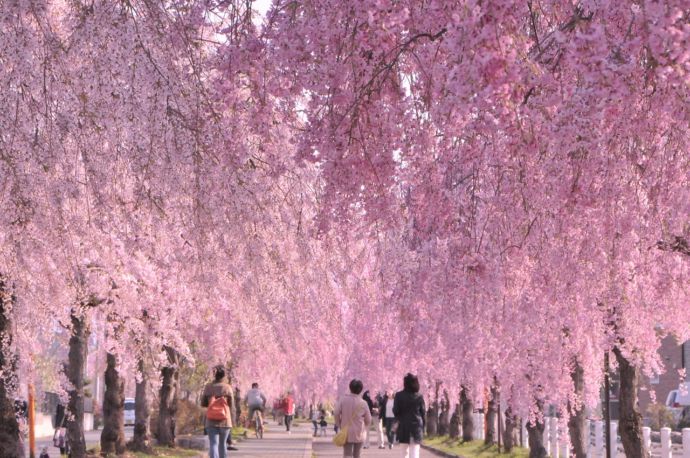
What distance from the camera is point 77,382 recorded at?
2367 cm

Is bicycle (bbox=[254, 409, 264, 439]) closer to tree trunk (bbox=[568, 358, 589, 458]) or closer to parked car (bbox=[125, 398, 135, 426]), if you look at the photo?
tree trunk (bbox=[568, 358, 589, 458])

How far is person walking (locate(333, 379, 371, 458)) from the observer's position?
62.6 ft

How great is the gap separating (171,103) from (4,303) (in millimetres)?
9196

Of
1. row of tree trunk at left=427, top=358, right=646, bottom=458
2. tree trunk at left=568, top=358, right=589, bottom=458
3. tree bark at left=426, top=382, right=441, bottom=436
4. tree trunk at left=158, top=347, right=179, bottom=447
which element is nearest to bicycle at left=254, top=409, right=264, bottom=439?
tree trunk at left=158, top=347, right=179, bottom=447

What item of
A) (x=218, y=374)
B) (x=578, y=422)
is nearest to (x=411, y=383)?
(x=218, y=374)

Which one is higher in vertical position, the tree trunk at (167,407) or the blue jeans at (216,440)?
the tree trunk at (167,407)

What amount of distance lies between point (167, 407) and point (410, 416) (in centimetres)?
1694

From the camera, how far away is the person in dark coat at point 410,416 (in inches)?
813

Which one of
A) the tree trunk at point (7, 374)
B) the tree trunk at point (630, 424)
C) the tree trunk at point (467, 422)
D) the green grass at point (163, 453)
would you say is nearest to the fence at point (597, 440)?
the tree trunk at point (630, 424)

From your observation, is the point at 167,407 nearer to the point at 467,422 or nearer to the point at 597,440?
the point at 467,422

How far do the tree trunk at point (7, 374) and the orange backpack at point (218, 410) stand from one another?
283 centimetres

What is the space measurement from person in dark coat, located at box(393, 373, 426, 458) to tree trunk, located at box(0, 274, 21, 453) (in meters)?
5.94

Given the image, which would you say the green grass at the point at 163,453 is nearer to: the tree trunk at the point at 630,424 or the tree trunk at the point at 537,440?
the tree trunk at the point at 537,440

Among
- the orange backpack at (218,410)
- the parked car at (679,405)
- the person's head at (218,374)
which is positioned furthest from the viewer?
the parked car at (679,405)
